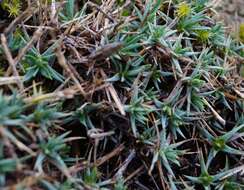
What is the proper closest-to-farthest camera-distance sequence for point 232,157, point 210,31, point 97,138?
point 97,138 < point 232,157 < point 210,31

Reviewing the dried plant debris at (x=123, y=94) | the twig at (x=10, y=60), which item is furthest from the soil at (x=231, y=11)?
the twig at (x=10, y=60)

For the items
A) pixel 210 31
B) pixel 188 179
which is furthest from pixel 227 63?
pixel 188 179

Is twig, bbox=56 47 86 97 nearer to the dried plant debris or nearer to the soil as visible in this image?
the dried plant debris

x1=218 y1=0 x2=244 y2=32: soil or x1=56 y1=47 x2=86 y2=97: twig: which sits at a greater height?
x1=56 y1=47 x2=86 y2=97: twig

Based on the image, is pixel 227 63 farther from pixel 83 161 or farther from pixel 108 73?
pixel 83 161

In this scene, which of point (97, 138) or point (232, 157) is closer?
point (97, 138)

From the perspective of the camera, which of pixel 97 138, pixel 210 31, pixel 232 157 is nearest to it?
pixel 97 138

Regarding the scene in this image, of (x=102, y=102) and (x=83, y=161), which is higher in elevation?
(x=102, y=102)

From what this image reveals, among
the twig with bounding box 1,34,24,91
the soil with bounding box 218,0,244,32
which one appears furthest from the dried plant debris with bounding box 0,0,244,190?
the soil with bounding box 218,0,244,32

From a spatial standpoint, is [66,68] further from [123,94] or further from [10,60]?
[123,94]
